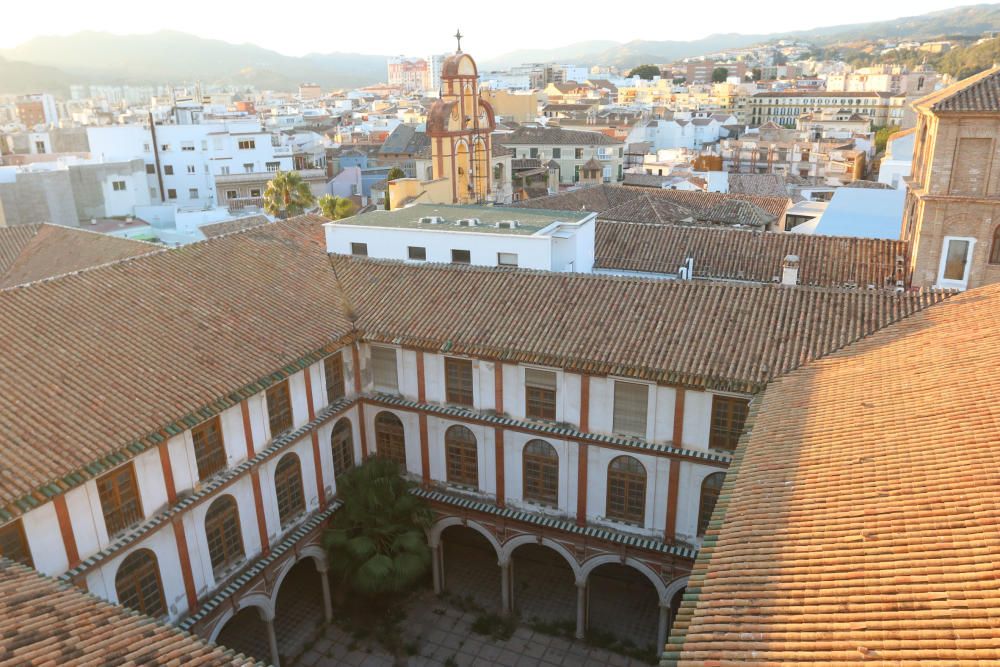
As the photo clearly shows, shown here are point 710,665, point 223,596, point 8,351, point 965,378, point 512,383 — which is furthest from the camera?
point 512,383

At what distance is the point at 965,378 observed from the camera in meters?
14.3

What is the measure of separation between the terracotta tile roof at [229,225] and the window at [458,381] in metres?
25.5

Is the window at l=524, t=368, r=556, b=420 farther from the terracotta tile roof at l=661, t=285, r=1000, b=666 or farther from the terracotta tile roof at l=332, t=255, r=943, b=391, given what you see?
the terracotta tile roof at l=661, t=285, r=1000, b=666

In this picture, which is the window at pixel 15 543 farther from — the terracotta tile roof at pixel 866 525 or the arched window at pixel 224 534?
the terracotta tile roof at pixel 866 525

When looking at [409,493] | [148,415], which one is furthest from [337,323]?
[148,415]

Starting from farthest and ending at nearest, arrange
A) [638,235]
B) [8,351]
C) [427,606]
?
1. [638,235]
2. [427,606]
3. [8,351]

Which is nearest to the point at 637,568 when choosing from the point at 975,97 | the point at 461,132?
the point at 975,97

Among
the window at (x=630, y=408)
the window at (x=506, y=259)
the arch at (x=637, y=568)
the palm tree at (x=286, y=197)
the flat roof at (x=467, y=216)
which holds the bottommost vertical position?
the arch at (x=637, y=568)

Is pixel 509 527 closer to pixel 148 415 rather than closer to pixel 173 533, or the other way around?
pixel 173 533

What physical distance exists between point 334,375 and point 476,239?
8.10m

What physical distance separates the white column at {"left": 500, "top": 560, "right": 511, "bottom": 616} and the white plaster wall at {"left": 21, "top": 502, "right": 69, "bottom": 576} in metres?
11.9

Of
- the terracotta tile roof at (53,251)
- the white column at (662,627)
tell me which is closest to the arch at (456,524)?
the white column at (662,627)

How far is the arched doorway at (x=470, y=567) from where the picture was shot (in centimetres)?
2431

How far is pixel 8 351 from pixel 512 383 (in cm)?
1247
